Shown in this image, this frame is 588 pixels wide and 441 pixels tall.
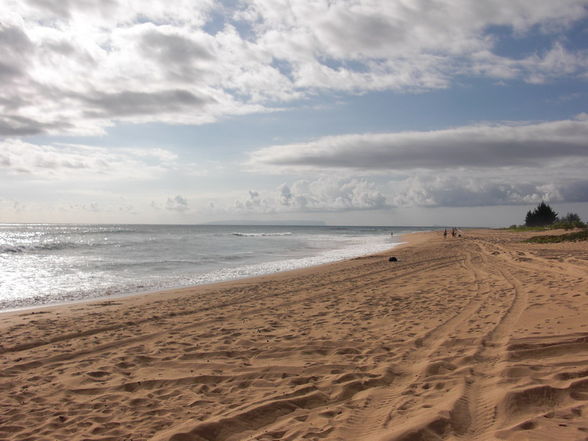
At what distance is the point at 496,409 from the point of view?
13.1 feet

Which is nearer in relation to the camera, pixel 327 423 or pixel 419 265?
pixel 327 423

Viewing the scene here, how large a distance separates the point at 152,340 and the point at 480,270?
12.4 metres

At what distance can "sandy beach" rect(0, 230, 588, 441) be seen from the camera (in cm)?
394

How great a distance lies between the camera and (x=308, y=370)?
213 inches

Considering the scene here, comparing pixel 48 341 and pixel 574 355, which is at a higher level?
pixel 574 355

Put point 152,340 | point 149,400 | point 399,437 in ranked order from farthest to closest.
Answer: point 152,340
point 149,400
point 399,437

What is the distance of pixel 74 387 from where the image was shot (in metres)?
5.19

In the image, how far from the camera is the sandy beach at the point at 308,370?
3.94 metres

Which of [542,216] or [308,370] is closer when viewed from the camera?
[308,370]

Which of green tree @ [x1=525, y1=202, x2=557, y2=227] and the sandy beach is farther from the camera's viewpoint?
green tree @ [x1=525, y1=202, x2=557, y2=227]

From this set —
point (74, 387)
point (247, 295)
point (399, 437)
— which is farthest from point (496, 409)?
point (247, 295)

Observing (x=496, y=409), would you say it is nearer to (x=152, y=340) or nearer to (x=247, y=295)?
(x=152, y=340)

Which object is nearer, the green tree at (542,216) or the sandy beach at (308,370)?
the sandy beach at (308,370)

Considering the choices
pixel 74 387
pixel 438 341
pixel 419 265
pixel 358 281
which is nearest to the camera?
pixel 74 387
